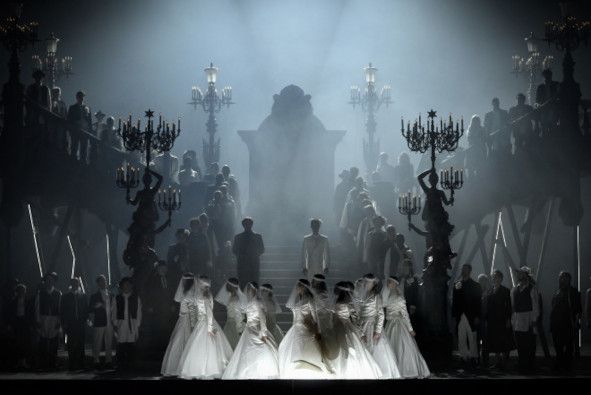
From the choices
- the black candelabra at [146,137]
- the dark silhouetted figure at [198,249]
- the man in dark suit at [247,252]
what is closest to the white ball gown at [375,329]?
the man in dark suit at [247,252]

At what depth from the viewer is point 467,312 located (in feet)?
57.2

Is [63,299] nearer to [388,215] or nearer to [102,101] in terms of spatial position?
[388,215]

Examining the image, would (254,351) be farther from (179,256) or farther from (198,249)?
(198,249)


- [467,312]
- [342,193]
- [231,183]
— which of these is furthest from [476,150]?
[467,312]

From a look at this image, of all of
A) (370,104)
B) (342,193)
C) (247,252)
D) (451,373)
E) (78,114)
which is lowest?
(451,373)

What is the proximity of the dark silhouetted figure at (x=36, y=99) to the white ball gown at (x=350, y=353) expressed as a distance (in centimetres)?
1038

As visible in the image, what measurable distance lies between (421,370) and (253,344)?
3010mm

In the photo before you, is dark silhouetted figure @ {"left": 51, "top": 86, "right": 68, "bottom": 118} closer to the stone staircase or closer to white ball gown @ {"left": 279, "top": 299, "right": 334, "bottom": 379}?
the stone staircase

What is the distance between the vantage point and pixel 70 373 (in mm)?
16641

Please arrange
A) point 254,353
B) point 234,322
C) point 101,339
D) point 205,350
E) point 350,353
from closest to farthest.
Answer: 1. point 350,353
2. point 254,353
3. point 205,350
4. point 234,322
5. point 101,339

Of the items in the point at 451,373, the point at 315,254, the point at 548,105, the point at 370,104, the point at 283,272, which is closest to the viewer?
the point at 451,373

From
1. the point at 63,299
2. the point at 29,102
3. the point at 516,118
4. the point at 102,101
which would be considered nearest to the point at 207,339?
the point at 63,299

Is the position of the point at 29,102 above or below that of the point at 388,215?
above

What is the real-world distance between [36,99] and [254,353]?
1061 centimetres
